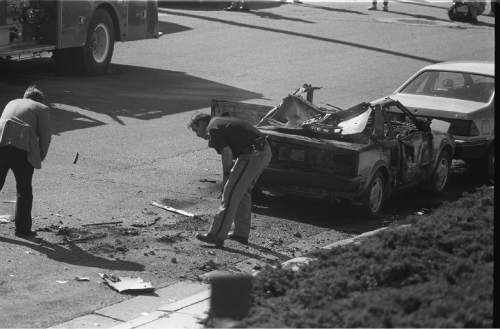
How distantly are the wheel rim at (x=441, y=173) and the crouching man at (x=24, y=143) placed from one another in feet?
18.5

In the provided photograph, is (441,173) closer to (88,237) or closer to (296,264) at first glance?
(88,237)

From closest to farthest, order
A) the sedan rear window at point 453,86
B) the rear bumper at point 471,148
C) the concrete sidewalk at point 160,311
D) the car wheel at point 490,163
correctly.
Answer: the concrete sidewalk at point 160,311 < the rear bumper at point 471,148 < the car wheel at point 490,163 < the sedan rear window at point 453,86

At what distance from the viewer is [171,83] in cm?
2244

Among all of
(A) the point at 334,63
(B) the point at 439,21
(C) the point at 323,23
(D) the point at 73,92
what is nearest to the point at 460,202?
(D) the point at 73,92

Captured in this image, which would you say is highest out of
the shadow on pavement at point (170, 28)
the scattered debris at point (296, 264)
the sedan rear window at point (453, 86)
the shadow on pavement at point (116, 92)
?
the sedan rear window at point (453, 86)

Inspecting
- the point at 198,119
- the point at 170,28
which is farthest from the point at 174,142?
the point at 170,28

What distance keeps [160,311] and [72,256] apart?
2096 millimetres

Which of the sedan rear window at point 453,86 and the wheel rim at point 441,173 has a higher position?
the sedan rear window at point 453,86

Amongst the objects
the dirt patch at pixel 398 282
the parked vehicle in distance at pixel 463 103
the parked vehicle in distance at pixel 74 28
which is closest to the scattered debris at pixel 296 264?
the dirt patch at pixel 398 282

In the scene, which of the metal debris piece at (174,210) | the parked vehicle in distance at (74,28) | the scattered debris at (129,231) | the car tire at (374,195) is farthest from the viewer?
the parked vehicle in distance at (74,28)

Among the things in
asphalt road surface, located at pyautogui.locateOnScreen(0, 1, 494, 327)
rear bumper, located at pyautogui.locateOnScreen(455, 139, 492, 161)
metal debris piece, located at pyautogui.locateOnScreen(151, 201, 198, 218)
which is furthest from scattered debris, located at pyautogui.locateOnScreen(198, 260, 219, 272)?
rear bumper, located at pyautogui.locateOnScreen(455, 139, 492, 161)

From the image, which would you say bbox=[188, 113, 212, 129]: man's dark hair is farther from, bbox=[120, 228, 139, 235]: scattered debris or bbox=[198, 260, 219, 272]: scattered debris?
bbox=[198, 260, 219, 272]: scattered debris

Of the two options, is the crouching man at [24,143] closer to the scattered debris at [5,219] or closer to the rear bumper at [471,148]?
the scattered debris at [5,219]

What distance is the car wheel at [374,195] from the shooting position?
1295 centimetres
